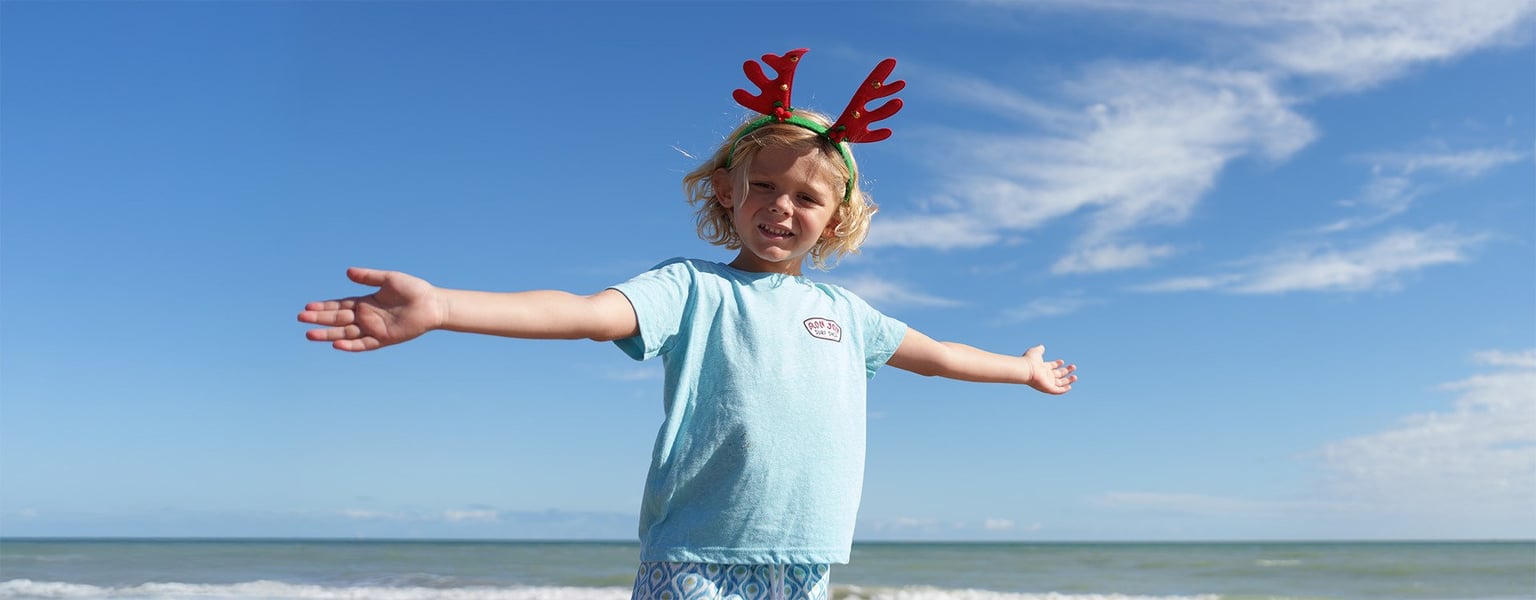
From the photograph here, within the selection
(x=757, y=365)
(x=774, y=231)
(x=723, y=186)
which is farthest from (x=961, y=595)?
(x=757, y=365)

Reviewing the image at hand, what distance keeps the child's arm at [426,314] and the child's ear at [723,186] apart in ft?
2.31

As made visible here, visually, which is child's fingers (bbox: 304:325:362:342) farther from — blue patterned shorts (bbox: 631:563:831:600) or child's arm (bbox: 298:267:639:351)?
blue patterned shorts (bbox: 631:563:831:600)

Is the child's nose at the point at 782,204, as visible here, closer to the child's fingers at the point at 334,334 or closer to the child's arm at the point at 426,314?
the child's arm at the point at 426,314

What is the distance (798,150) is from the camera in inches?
91.2

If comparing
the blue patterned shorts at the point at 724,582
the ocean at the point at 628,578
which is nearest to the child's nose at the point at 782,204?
the blue patterned shorts at the point at 724,582

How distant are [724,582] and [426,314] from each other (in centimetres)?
81

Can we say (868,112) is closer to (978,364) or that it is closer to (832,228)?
(832,228)

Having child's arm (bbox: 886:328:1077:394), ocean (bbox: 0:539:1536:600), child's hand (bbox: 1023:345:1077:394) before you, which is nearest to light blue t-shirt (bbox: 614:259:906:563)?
child's arm (bbox: 886:328:1077:394)

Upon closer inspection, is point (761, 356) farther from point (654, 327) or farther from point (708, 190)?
point (708, 190)

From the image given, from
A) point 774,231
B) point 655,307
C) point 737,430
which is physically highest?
point 774,231

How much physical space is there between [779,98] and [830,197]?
240 mm

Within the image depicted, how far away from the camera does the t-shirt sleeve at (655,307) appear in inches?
77.5

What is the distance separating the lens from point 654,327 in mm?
1991

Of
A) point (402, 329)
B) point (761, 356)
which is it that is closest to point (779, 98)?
point (761, 356)
